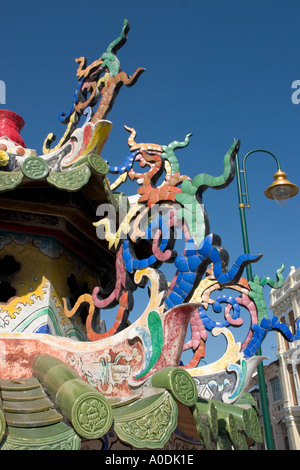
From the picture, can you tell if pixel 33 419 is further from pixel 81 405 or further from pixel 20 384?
pixel 20 384

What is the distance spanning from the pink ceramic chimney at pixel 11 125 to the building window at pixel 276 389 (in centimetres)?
3317

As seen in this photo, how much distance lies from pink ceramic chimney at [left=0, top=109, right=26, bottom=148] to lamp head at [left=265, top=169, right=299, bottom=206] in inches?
203

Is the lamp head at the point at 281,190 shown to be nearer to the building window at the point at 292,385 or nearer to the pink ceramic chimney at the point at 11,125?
the pink ceramic chimney at the point at 11,125

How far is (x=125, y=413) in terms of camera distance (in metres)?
4.34

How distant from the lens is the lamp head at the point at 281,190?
9.81 m

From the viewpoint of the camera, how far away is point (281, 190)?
9875 millimetres

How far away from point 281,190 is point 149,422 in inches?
270

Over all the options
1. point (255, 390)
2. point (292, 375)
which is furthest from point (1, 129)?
point (255, 390)

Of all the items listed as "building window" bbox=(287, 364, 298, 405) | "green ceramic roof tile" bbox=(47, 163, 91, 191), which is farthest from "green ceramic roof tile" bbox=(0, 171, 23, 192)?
"building window" bbox=(287, 364, 298, 405)

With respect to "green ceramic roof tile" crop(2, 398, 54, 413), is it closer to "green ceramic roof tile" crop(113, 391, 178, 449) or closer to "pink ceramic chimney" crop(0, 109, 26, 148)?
"green ceramic roof tile" crop(113, 391, 178, 449)

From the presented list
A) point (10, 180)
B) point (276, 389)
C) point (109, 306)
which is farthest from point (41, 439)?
point (276, 389)

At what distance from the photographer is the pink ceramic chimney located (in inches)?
300
